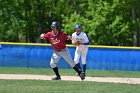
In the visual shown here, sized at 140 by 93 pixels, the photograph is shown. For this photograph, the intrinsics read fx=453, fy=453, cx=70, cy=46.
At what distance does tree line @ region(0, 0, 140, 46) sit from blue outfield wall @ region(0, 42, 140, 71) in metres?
14.8

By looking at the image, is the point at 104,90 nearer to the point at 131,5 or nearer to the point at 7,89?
the point at 7,89

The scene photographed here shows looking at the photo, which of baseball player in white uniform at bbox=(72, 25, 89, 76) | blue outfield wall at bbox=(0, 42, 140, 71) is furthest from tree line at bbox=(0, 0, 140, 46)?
baseball player in white uniform at bbox=(72, 25, 89, 76)

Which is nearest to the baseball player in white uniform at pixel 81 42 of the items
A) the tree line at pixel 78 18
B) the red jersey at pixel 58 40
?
the red jersey at pixel 58 40

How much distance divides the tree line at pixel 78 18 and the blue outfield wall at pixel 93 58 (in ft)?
48.4

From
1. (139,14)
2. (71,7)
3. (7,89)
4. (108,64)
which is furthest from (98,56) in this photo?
(71,7)

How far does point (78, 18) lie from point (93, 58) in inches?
668

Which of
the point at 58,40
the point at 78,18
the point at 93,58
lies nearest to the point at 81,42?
the point at 58,40

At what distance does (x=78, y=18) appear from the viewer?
37.7 metres

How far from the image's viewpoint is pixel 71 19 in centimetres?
3812

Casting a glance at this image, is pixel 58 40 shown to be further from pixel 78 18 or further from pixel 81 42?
pixel 78 18

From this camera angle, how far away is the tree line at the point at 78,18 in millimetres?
36219

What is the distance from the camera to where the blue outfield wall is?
20.9 meters

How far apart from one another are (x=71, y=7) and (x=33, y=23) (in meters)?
5.81

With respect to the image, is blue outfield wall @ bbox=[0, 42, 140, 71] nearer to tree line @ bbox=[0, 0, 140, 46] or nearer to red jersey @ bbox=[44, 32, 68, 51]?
red jersey @ bbox=[44, 32, 68, 51]
